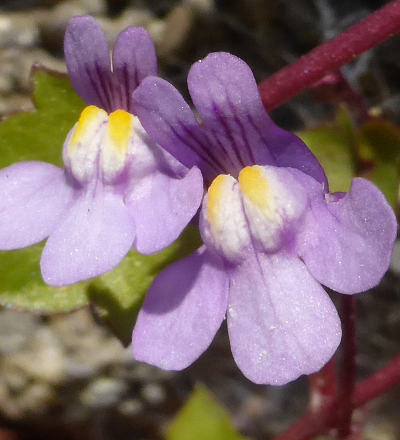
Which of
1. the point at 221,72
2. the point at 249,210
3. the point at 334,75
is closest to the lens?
the point at 221,72

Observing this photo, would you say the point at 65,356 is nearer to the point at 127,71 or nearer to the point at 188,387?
the point at 188,387

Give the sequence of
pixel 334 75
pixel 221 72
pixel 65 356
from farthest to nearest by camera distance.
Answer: pixel 65 356, pixel 334 75, pixel 221 72

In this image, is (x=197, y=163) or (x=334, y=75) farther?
(x=334, y=75)

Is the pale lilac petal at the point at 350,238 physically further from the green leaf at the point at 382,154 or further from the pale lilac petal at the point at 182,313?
the green leaf at the point at 382,154

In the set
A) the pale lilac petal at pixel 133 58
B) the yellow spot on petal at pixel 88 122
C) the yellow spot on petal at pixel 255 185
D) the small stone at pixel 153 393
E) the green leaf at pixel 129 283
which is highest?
the pale lilac petal at pixel 133 58

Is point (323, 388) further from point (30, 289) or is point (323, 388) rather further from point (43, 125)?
point (43, 125)

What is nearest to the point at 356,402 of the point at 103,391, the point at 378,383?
the point at 378,383

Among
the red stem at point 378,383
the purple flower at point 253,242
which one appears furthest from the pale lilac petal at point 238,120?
the red stem at point 378,383

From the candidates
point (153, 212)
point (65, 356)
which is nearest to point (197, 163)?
point (153, 212)
